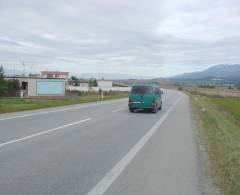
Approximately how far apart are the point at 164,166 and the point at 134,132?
6.48 meters

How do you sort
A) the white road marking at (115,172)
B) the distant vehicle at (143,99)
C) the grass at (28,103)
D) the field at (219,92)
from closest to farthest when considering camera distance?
the white road marking at (115,172), the distant vehicle at (143,99), the grass at (28,103), the field at (219,92)

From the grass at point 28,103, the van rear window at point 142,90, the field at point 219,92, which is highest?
the van rear window at point 142,90

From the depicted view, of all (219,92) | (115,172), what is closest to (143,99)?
(115,172)

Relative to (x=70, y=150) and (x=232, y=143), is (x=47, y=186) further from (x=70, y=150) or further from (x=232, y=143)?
(x=232, y=143)

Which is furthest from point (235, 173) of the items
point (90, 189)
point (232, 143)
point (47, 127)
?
point (47, 127)

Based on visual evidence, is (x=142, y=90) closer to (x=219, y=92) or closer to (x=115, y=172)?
(x=115, y=172)

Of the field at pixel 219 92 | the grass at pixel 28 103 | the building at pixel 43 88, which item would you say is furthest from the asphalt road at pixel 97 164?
the field at pixel 219 92

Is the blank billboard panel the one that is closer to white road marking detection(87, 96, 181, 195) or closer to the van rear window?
the van rear window

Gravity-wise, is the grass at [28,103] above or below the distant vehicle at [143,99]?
below

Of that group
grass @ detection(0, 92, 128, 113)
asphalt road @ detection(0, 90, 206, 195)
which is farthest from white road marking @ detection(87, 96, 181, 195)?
grass @ detection(0, 92, 128, 113)

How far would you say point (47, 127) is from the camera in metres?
15.5

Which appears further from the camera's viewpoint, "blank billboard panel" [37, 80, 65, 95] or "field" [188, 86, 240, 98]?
"field" [188, 86, 240, 98]

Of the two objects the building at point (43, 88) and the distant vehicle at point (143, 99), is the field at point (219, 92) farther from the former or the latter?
the distant vehicle at point (143, 99)

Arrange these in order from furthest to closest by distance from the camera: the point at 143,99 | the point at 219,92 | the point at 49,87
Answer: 1. the point at 219,92
2. the point at 49,87
3. the point at 143,99
